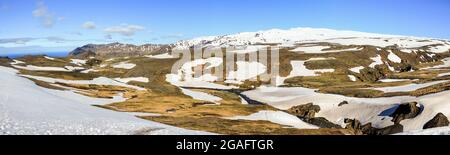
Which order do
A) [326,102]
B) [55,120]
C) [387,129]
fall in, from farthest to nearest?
[326,102] < [387,129] < [55,120]

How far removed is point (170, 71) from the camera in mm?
174750

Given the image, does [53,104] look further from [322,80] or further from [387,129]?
[322,80]

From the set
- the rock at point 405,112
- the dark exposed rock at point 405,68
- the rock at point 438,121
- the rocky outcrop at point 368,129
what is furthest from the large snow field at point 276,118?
the dark exposed rock at point 405,68

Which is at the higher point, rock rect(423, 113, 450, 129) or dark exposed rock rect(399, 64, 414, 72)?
rock rect(423, 113, 450, 129)

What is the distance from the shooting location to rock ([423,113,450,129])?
62.4m

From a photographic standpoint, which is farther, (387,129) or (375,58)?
(375,58)

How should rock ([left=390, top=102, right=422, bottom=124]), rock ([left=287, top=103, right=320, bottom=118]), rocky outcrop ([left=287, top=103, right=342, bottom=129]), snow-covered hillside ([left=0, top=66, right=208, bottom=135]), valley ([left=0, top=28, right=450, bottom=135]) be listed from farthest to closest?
rock ([left=287, top=103, right=320, bottom=118])
rocky outcrop ([left=287, top=103, right=342, bottom=129])
rock ([left=390, top=102, right=422, bottom=124])
valley ([left=0, top=28, right=450, bottom=135])
snow-covered hillside ([left=0, top=66, right=208, bottom=135])

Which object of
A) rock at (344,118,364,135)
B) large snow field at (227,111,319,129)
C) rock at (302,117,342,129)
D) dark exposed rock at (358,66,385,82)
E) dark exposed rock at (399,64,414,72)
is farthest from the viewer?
dark exposed rock at (399,64,414,72)

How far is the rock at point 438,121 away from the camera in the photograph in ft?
205

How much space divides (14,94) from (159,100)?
3524cm

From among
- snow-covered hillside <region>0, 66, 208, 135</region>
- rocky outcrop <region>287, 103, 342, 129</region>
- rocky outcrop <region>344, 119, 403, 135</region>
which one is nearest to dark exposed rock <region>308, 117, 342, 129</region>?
rocky outcrop <region>287, 103, 342, 129</region>

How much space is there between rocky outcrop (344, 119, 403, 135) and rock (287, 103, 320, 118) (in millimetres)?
10861

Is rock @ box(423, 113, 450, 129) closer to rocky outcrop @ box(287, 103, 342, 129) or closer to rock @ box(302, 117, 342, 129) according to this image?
rock @ box(302, 117, 342, 129)
